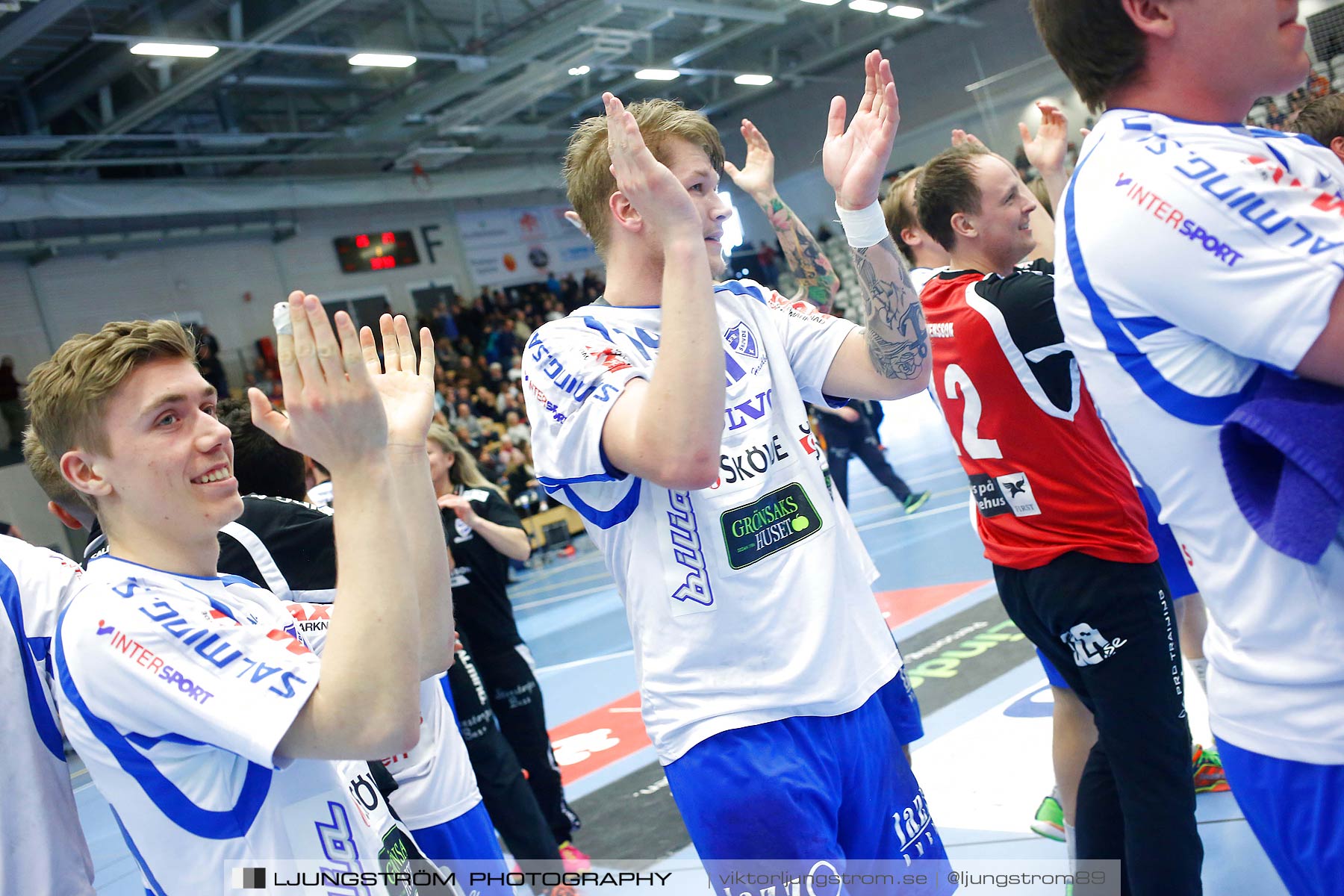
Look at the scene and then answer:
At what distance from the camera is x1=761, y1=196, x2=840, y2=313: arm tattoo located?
10.1 feet

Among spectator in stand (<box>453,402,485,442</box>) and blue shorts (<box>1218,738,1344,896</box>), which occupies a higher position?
blue shorts (<box>1218,738,1344,896</box>)

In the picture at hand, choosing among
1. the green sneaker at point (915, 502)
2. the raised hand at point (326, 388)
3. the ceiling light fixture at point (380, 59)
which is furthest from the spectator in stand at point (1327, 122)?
the ceiling light fixture at point (380, 59)

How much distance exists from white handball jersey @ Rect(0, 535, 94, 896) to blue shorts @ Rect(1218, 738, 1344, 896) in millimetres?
2015

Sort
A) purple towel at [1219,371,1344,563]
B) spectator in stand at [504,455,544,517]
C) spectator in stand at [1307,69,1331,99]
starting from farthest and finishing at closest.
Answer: spectator in stand at [504,455,544,517], spectator in stand at [1307,69,1331,99], purple towel at [1219,371,1344,563]

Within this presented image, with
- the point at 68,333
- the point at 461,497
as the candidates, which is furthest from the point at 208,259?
the point at 461,497

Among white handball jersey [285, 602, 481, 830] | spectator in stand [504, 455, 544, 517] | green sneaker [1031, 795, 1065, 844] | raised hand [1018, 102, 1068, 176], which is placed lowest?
spectator in stand [504, 455, 544, 517]

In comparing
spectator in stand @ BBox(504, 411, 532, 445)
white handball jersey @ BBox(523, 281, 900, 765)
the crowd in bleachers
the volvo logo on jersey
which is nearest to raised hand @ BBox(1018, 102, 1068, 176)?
the volvo logo on jersey

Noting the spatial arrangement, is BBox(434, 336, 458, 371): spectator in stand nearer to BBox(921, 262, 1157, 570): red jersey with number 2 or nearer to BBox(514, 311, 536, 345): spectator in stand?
BBox(514, 311, 536, 345): spectator in stand

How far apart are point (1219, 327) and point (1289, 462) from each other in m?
0.18

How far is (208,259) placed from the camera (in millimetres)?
18547

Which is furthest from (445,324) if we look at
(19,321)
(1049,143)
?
(1049,143)

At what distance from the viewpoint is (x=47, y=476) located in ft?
8.32

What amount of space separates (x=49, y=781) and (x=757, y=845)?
1.40 m

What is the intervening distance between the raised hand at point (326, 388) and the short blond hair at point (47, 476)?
4.03ft
